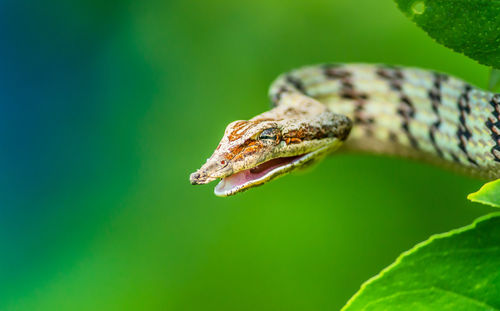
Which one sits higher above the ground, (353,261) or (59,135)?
(59,135)

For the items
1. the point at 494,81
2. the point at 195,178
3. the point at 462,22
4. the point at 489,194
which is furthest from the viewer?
the point at 494,81

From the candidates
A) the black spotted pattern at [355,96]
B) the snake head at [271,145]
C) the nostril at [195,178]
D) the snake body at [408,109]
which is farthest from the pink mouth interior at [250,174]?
the black spotted pattern at [355,96]

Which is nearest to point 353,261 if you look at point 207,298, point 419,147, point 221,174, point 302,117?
point 207,298

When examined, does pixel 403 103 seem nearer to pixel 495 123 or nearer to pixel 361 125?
pixel 361 125

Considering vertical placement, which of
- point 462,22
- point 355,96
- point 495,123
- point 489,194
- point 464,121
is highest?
point 355,96

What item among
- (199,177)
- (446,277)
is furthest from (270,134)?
(446,277)

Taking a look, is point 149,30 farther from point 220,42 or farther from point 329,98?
point 329,98

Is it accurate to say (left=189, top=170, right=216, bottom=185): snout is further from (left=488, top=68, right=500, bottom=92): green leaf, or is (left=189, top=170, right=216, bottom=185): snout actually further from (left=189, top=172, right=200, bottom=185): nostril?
(left=488, top=68, right=500, bottom=92): green leaf
